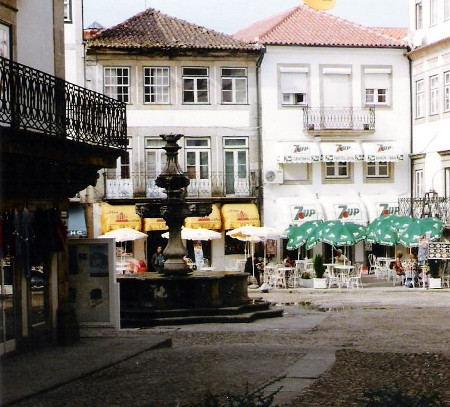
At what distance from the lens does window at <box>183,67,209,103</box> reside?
40469mm

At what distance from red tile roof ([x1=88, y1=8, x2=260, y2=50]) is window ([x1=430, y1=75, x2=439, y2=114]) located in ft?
22.0

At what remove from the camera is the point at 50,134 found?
1500 cm

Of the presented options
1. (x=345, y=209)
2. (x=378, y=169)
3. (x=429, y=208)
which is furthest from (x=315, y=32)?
(x=429, y=208)

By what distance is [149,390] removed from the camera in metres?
12.1

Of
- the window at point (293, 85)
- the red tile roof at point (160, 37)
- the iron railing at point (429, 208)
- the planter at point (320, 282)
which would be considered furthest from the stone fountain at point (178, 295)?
the window at point (293, 85)

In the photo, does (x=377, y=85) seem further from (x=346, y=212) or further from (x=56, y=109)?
(x=56, y=109)

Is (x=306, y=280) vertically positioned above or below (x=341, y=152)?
below

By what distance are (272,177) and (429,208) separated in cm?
600

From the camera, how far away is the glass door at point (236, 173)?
40219mm

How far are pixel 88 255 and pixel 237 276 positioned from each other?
513 cm

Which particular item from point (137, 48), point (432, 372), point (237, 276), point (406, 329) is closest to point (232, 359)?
point (432, 372)

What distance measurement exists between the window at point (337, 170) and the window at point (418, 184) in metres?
2.63

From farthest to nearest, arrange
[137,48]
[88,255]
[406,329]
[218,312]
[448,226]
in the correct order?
[137,48] < [448,226] < [218,312] < [406,329] < [88,255]

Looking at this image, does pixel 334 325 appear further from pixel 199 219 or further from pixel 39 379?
pixel 199 219
